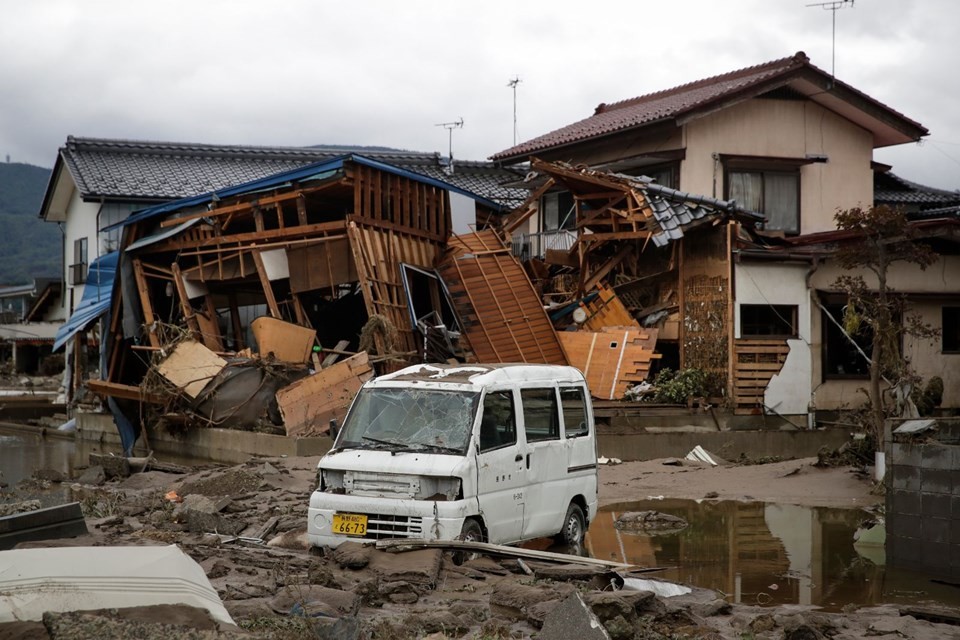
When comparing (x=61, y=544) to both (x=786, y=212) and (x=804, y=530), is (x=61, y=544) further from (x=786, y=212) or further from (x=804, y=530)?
(x=786, y=212)

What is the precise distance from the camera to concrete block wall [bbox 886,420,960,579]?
9.66 m

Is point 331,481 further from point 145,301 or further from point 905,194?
point 905,194

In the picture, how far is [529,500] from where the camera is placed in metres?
10.3

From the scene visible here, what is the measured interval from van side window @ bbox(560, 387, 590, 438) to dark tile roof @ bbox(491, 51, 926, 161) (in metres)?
15.4

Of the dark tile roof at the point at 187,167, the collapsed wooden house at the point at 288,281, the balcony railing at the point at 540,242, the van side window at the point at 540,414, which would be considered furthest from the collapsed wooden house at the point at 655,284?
the dark tile roof at the point at 187,167

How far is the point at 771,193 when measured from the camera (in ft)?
89.0

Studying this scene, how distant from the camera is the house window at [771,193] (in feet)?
88.1

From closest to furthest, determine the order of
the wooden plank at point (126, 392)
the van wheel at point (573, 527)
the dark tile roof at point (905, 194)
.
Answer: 1. the van wheel at point (573, 527)
2. the wooden plank at point (126, 392)
3. the dark tile roof at point (905, 194)

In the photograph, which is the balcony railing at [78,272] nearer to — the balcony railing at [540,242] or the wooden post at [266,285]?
the balcony railing at [540,242]

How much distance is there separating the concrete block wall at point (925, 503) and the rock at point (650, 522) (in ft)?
10.5

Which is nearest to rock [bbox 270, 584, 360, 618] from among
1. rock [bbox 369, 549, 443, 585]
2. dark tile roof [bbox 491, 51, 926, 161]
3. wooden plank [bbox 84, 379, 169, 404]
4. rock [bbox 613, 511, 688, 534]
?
rock [bbox 369, 549, 443, 585]

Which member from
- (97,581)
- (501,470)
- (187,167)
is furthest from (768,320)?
(187,167)

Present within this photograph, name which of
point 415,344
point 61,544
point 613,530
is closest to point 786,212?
point 415,344

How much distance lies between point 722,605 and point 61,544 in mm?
5190
